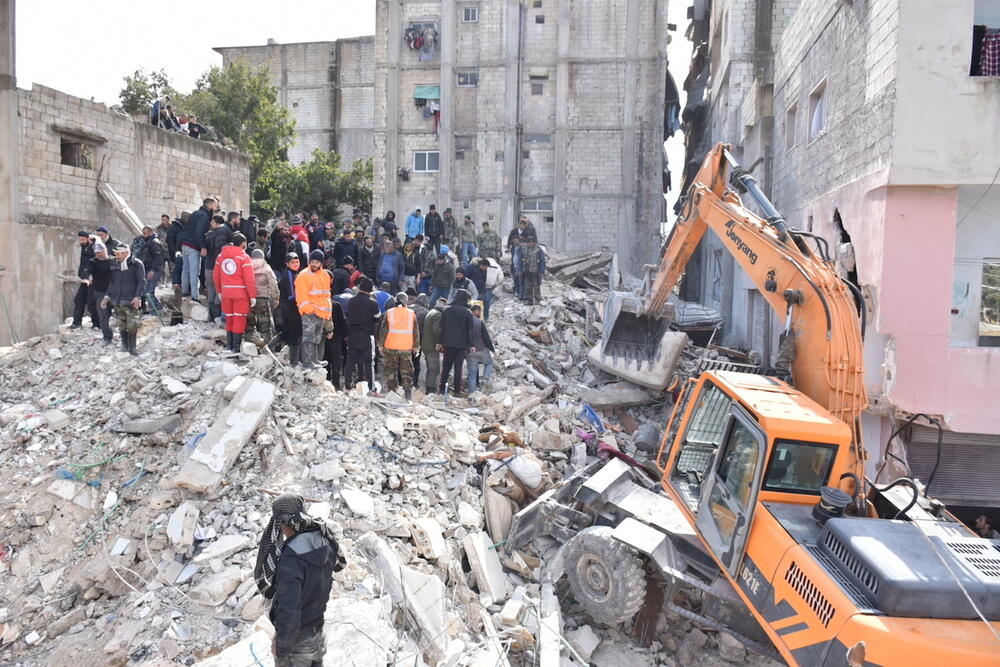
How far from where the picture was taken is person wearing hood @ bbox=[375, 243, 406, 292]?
483 inches

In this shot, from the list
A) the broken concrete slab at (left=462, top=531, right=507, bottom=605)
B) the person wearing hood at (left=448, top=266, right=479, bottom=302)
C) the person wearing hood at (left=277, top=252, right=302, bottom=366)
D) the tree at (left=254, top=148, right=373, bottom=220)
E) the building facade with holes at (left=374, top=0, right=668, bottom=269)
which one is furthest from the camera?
the tree at (left=254, top=148, right=373, bottom=220)

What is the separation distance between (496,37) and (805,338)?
69.6ft

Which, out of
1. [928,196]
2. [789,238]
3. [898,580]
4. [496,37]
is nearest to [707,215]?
[789,238]

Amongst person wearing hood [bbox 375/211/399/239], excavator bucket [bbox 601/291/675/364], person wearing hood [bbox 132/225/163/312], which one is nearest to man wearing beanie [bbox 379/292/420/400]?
excavator bucket [bbox 601/291/675/364]

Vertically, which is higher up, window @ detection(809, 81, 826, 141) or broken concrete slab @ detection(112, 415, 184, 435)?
window @ detection(809, 81, 826, 141)

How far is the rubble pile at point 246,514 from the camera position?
16.7 ft

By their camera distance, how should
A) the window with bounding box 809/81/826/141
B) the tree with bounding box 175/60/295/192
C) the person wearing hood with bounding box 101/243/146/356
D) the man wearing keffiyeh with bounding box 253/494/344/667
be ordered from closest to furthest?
the man wearing keffiyeh with bounding box 253/494/344/667, the person wearing hood with bounding box 101/243/146/356, the window with bounding box 809/81/826/141, the tree with bounding box 175/60/295/192

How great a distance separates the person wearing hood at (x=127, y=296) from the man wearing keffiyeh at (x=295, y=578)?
6.04 metres

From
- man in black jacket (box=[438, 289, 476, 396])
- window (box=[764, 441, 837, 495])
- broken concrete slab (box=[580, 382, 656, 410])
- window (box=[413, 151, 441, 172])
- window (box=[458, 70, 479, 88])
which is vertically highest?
window (box=[458, 70, 479, 88])

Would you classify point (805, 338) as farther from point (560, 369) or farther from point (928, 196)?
point (560, 369)

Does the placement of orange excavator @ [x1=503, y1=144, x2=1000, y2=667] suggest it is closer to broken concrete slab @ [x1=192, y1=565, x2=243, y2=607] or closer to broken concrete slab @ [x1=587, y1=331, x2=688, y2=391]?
broken concrete slab @ [x1=192, y1=565, x2=243, y2=607]

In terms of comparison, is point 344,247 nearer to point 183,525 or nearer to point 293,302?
point 293,302

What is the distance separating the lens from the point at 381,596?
5277mm

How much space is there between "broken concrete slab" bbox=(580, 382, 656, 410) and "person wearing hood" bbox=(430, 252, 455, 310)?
142 inches
